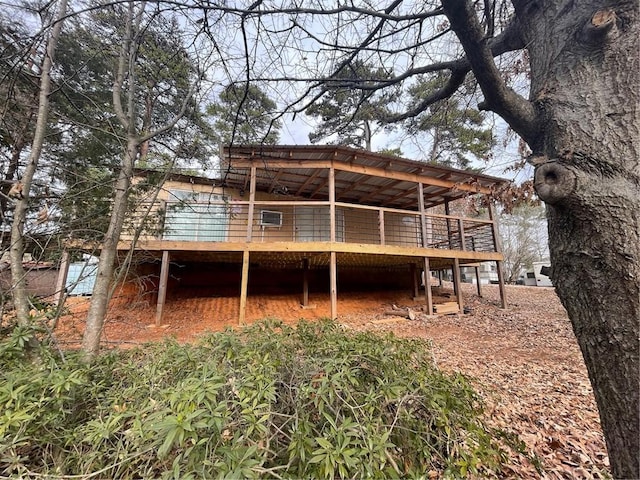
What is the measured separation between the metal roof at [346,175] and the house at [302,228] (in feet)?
0.12

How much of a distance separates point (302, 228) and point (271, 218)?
4.47 ft

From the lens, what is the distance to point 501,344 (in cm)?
615

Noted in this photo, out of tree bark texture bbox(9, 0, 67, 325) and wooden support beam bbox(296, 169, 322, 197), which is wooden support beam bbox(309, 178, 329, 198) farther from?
tree bark texture bbox(9, 0, 67, 325)

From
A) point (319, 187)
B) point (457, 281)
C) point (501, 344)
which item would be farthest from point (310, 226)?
point (501, 344)

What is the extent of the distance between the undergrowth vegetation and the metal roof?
489 cm

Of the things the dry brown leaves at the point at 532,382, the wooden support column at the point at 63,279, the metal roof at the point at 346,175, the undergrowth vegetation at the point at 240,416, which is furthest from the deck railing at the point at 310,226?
the undergrowth vegetation at the point at 240,416

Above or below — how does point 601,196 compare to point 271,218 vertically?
below

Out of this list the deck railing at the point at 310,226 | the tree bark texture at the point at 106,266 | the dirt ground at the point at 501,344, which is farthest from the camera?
the deck railing at the point at 310,226

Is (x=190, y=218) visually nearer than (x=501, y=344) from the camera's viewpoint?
No

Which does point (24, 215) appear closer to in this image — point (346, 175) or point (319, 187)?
point (346, 175)

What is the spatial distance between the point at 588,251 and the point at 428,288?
26.4ft

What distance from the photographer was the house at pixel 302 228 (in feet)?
25.4

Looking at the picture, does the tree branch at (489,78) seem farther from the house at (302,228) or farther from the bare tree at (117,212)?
the house at (302,228)

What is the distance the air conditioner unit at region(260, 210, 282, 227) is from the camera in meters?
10.9
